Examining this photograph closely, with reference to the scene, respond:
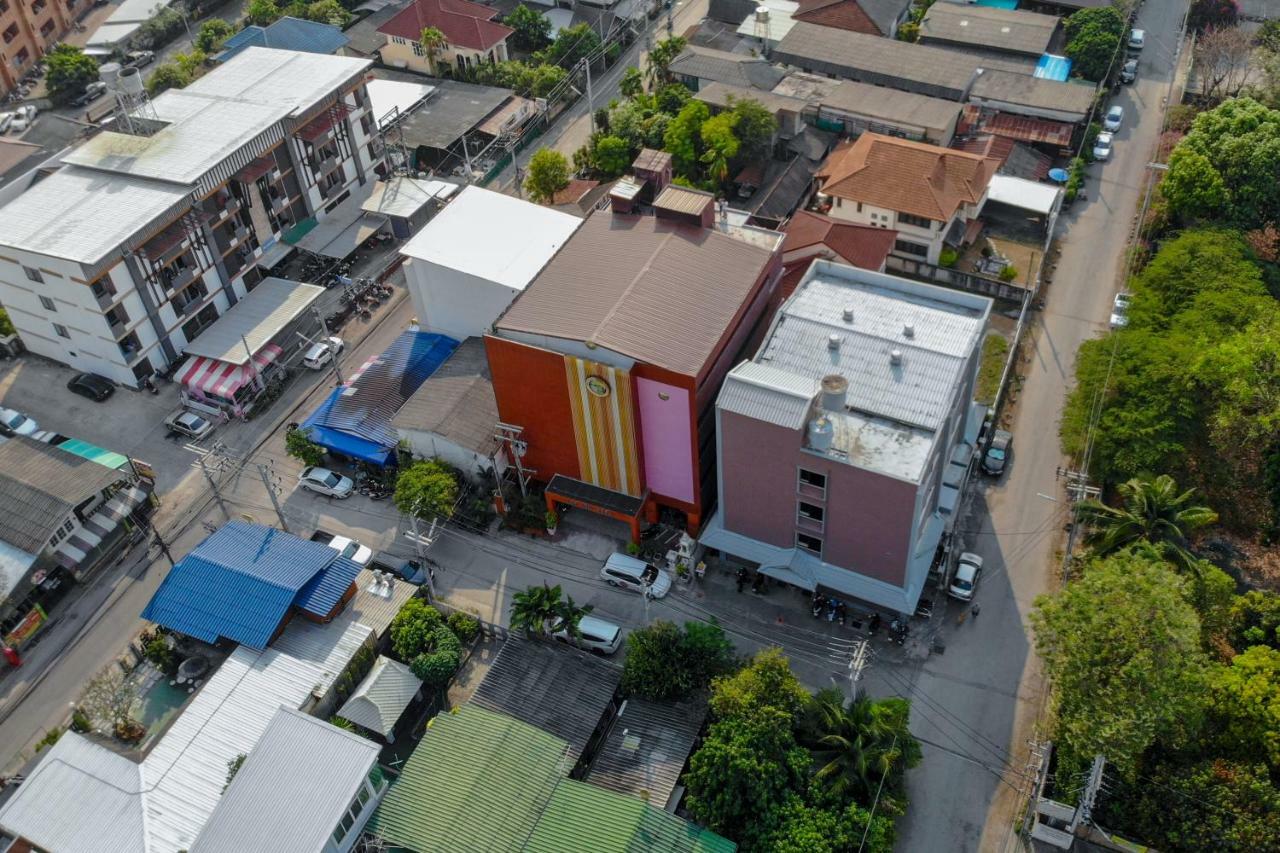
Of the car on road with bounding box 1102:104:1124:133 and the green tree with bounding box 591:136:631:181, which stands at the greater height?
the green tree with bounding box 591:136:631:181

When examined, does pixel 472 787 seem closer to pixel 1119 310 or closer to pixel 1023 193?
pixel 1119 310

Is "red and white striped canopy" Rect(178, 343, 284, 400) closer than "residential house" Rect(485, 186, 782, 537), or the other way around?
"residential house" Rect(485, 186, 782, 537)

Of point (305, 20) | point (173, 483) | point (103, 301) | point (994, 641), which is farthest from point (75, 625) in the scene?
point (305, 20)

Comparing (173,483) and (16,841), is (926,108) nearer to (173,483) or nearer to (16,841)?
(173,483)

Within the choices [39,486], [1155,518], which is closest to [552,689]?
[1155,518]

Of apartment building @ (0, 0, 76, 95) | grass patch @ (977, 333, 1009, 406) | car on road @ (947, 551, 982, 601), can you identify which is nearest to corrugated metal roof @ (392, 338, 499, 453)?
car on road @ (947, 551, 982, 601)

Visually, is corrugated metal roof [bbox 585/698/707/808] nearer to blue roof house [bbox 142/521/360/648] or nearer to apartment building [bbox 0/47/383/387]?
blue roof house [bbox 142/521/360/648]
